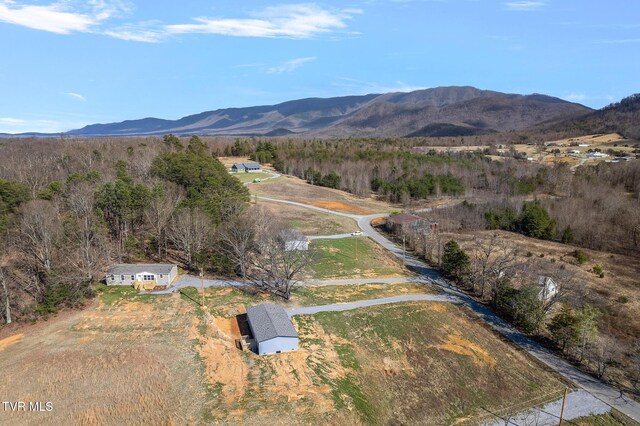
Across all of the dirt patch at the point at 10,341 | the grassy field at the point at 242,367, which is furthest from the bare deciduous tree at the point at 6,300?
the dirt patch at the point at 10,341

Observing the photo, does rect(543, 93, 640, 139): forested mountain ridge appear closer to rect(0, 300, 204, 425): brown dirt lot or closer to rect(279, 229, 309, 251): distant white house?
rect(279, 229, 309, 251): distant white house

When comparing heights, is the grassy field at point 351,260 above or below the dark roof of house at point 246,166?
below

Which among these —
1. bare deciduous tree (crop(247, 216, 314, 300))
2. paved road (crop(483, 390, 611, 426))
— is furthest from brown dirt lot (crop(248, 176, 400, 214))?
paved road (crop(483, 390, 611, 426))

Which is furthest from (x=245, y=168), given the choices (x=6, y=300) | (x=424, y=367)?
(x=424, y=367)

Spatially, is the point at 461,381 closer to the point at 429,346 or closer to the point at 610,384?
the point at 429,346

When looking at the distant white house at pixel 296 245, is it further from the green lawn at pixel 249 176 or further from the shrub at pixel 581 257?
the green lawn at pixel 249 176

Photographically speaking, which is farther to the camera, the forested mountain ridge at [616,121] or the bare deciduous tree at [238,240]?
the forested mountain ridge at [616,121]

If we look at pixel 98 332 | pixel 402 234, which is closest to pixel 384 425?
pixel 98 332

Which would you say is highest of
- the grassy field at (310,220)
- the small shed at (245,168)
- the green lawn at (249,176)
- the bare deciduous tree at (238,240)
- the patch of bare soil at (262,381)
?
the small shed at (245,168)
